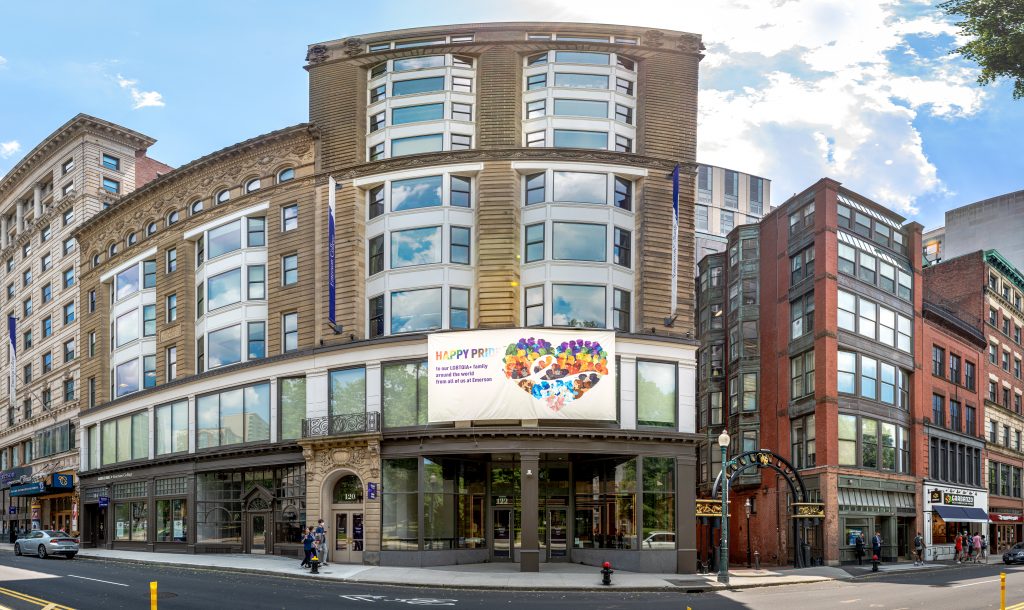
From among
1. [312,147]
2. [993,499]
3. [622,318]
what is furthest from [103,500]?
[993,499]

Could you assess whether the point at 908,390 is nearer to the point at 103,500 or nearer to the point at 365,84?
the point at 365,84

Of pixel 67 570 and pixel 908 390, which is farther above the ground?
pixel 908 390

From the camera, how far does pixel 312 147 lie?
4566 centimetres

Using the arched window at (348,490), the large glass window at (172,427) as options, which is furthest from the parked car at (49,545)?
the arched window at (348,490)

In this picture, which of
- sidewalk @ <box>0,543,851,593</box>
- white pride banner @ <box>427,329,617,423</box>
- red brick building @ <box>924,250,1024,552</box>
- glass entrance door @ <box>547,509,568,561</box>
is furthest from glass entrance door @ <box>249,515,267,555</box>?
red brick building @ <box>924,250,1024,552</box>

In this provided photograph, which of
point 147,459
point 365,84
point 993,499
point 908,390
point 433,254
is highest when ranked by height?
point 365,84

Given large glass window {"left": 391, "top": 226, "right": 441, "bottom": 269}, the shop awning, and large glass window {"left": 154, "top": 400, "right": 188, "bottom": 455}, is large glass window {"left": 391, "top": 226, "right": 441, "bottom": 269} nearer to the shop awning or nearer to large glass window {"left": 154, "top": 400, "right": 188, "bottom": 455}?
large glass window {"left": 154, "top": 400, "right": 188, "bottom": 455}

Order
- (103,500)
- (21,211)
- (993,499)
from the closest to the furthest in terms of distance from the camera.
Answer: (103,500) < (993,499) < (21,211)

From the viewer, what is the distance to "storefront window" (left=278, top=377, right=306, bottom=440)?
144 ft

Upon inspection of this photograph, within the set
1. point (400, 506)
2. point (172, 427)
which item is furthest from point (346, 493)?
point (172, 427)

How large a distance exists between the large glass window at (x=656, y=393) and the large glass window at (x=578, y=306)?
8.85ft

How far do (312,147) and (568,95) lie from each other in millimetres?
12877

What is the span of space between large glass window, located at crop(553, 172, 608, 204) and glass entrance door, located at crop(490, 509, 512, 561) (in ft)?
46.8

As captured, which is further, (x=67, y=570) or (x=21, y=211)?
(x=21, y=211)
